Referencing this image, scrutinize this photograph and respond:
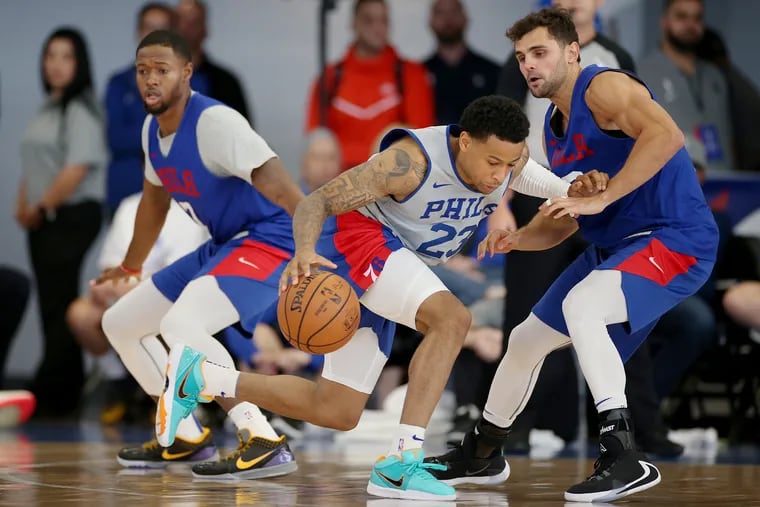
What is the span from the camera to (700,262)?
4.93 meters

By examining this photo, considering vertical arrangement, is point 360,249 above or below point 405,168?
below

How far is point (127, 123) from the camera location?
10.0 metres

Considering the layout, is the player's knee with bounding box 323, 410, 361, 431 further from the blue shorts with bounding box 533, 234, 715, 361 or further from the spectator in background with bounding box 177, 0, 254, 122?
the spectator in background with bounding box 177, 0, 254, 122

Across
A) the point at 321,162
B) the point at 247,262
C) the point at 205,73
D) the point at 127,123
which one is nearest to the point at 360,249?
the point at 247,262

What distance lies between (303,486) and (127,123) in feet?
18.1

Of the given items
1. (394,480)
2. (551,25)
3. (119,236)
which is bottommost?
(394,480)

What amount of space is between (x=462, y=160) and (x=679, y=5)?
16.0ft

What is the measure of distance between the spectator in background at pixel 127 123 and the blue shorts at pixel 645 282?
222 inches

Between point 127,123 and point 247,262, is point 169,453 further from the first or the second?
point 127,123

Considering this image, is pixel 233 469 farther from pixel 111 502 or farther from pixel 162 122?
pixel 162 122

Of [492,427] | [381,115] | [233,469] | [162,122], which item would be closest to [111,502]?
[233,469]

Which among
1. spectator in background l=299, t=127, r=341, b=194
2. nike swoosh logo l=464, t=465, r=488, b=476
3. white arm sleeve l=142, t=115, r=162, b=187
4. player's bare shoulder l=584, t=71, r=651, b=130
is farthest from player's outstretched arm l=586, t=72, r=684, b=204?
spectator in background l=299, t=127, r=341, b=194

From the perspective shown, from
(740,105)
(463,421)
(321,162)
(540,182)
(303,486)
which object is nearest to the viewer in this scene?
(303,486)

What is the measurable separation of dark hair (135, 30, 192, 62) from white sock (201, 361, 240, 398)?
149cm
